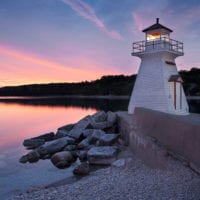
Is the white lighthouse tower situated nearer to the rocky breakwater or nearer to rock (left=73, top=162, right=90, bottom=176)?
the rocky breakwater

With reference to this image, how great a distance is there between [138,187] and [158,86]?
26.9 ft

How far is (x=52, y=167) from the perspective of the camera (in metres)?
8.71

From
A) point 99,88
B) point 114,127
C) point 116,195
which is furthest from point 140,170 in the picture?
point 99,88

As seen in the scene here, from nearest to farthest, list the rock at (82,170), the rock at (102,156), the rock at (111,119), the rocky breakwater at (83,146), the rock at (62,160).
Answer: the rock at (82,170)
the rock at (102,156)
the rocky breakwater at (83,146)
the rock at (62,160)
the rock at (111,119)

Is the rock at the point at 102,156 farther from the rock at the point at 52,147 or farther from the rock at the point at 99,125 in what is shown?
the rock at the point at 99,125

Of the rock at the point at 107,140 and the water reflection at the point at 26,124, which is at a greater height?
the rock at the point at 107,140

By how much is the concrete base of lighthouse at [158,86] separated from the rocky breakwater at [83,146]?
213cm

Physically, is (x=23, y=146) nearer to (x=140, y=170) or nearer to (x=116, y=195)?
(x=140, y=170)

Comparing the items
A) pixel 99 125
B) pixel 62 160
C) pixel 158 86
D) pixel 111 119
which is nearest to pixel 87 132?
pixel 99 125

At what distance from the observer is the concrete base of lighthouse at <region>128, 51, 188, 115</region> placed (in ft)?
40.7

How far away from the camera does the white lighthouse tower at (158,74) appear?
12445 millimetres

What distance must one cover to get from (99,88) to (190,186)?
75.4 m

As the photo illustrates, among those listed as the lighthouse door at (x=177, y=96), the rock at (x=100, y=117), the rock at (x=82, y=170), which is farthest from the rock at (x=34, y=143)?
the lighthouse door at (x=177, y=96)

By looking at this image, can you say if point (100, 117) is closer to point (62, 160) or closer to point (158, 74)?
point (158, 74)
